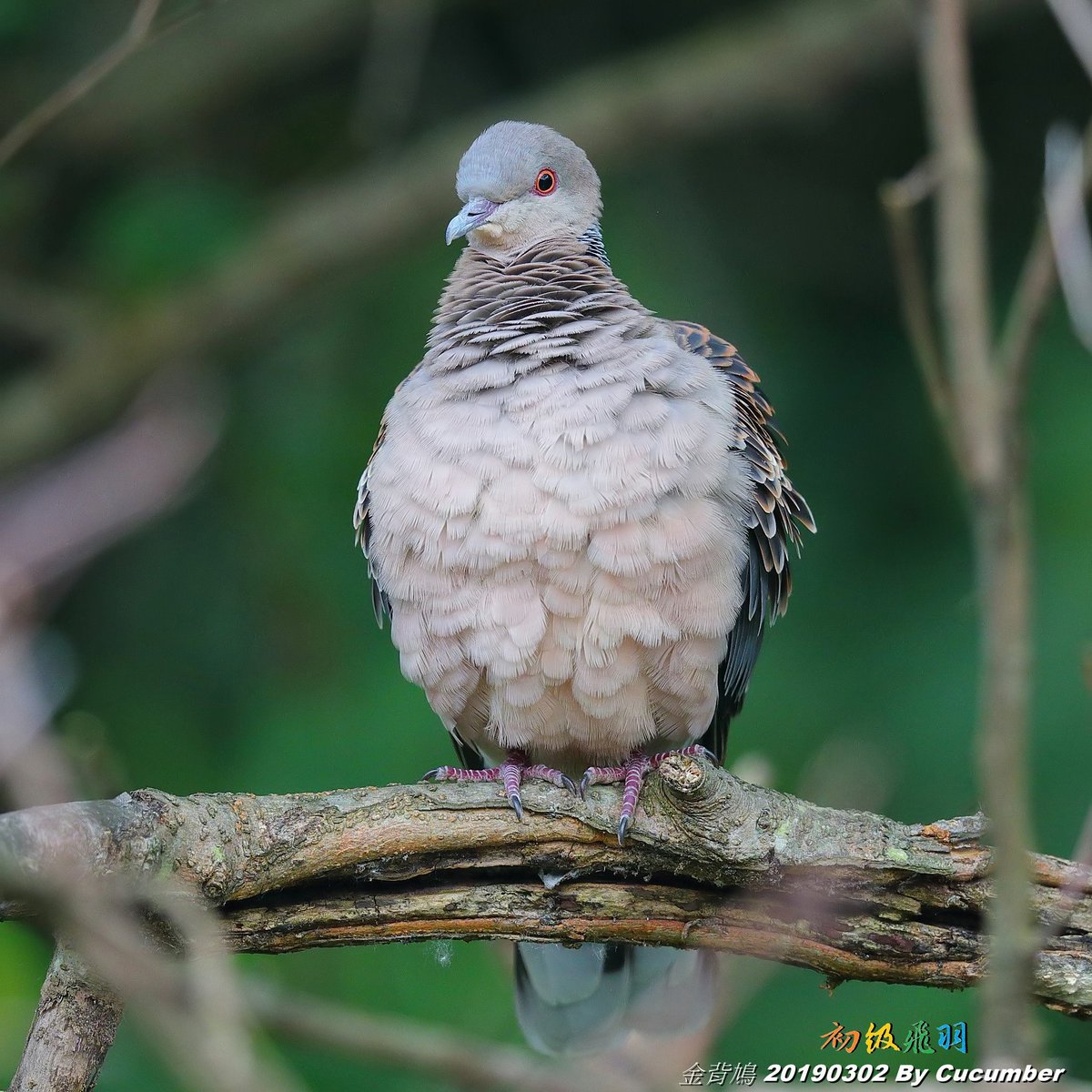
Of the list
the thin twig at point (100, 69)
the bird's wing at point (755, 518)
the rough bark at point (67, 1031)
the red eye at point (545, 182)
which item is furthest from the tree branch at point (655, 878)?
the red eye at point (545, 182)

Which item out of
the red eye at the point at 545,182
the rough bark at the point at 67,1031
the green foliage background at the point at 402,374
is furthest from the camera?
the green foliage background at the point at 402,374

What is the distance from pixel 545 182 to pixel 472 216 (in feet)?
1.00

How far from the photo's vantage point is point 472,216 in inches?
151

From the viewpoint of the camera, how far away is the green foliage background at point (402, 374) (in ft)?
16.9

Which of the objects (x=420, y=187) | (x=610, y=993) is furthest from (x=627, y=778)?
(x=420, y=187)

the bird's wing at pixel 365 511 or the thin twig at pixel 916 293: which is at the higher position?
the thin twig at pixel 916 293

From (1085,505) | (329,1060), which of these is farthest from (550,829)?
(1085,505)

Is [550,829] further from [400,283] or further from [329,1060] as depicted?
[400,283]

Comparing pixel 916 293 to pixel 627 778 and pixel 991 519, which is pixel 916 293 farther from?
pixel 627 778

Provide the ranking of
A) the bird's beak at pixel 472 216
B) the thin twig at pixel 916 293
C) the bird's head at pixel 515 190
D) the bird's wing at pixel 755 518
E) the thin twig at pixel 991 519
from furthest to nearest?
the bird's head at pixel 515 190
the bird's beak at pixel 472 216
the bird's wing at pixel 755 518
the thin twig at pixel 916 293
the thin twig at pixel 991 519

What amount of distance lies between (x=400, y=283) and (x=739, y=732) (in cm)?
275

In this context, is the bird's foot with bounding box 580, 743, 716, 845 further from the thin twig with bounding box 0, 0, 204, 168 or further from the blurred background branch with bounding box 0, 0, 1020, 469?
the blurred background branch with bounding box 0, 0, 1020, 469

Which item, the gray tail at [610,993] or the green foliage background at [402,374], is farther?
the green foliage background at [402,374]

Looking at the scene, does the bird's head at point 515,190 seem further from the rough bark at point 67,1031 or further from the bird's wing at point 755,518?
the rough bark at point 67,1031
